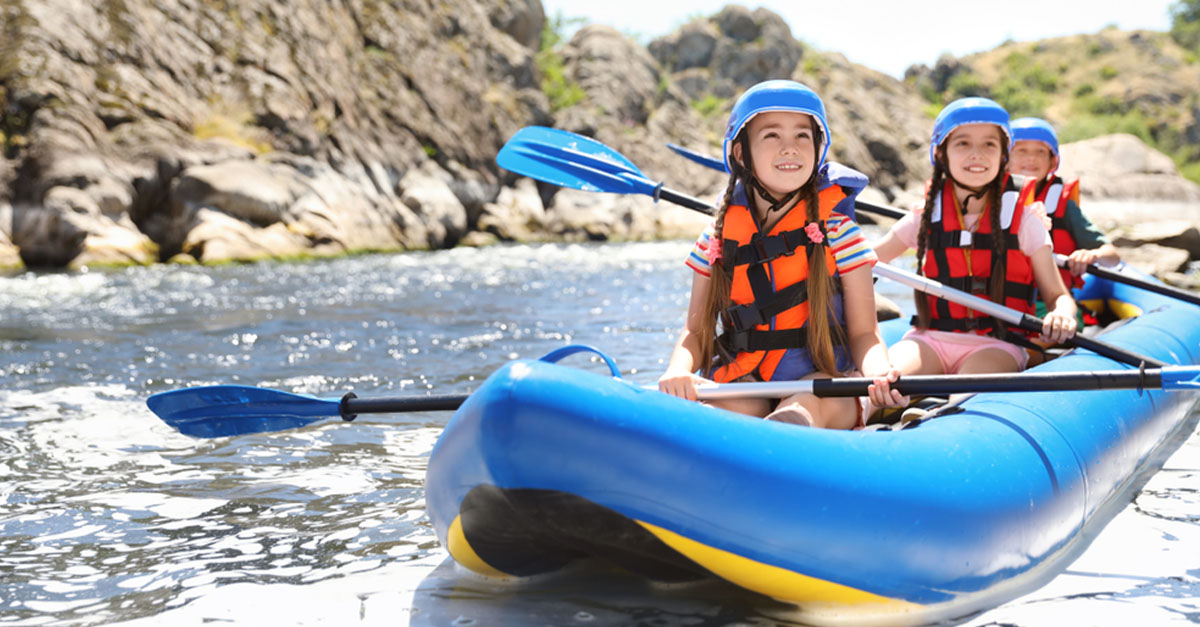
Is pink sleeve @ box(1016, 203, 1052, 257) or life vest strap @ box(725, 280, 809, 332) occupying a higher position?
pink sleeve @ box(1016, 203, 1052, 257)

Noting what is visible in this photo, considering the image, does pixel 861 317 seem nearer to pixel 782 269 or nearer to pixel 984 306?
pixel 782 269

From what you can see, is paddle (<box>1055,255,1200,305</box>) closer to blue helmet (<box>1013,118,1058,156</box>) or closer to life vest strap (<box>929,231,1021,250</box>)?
blue helmet (<box>1013,118,1058,156</box>)

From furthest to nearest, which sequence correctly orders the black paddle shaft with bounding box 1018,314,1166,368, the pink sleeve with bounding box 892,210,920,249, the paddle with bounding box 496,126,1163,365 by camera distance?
the paddle with bounding box 496,126,1163,365, the pink sleeve with bounding box 892,210,920,249, the black paddle shaft with bounding box 1018,314,1166,368

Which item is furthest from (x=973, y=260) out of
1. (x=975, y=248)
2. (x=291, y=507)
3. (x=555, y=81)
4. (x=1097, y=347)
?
(x=555, y=81)

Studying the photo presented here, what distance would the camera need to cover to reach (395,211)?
16938 millimetres

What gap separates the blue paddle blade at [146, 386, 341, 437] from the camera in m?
2.64

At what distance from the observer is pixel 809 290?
94.4 inches

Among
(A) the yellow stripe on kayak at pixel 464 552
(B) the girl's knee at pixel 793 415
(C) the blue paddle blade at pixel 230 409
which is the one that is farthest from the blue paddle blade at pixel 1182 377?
(C) the blue paddle blade at pixel 230 409

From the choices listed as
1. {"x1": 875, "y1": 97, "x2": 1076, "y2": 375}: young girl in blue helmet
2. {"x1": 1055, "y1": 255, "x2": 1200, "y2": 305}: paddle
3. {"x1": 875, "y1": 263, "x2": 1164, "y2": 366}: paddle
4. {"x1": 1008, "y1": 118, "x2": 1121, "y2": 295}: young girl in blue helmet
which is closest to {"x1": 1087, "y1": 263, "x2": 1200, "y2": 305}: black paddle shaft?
{"x1": 1055, "y1": 255, "x2": 1200, "y2": 305}: paddle

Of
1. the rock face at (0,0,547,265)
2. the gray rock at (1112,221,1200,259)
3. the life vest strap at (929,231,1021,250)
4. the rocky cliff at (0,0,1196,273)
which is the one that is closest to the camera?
the life vest strap at (929,231,1021,250)

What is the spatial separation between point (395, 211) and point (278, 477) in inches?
561

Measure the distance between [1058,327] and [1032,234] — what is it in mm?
411

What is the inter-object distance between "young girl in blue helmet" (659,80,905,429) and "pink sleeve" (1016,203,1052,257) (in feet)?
3.47

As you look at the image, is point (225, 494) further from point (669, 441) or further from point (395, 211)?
point (395, 211)
